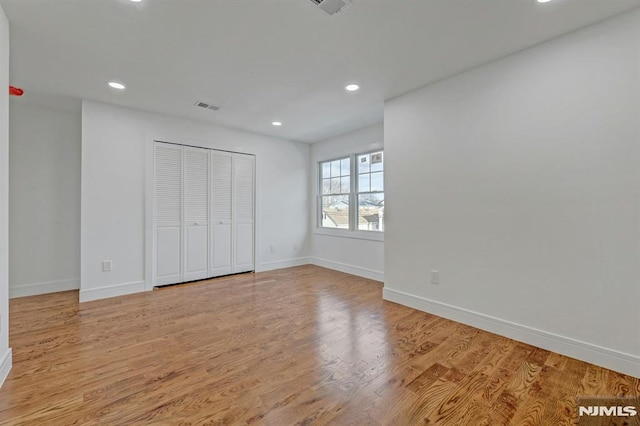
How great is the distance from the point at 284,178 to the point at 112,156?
276 cm

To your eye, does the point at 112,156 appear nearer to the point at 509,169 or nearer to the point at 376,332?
the point at 376,332

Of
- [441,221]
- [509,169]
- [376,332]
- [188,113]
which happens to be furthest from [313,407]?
A: [188,113]

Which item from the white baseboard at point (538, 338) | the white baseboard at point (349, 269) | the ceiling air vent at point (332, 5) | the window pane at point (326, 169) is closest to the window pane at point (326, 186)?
the window pane at point (326, 169)

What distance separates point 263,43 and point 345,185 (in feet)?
10.4

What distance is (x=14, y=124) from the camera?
3.72 m

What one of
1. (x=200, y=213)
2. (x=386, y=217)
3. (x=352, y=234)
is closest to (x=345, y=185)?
(x=352, y=234)

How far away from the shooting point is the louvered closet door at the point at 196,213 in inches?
173

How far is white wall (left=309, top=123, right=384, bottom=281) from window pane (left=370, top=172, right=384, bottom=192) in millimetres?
448

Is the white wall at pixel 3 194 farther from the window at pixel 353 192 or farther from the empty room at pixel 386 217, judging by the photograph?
the window at pixel 353 192

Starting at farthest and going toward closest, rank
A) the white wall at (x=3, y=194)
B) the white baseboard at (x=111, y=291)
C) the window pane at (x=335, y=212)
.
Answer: the window pane at (x=335, y=212), the white baseboard at (x=111, y=291), the white wall at (x=3, y=194)

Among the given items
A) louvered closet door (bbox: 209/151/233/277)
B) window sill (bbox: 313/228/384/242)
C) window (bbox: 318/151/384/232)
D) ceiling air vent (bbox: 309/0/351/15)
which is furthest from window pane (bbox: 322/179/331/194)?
ceiling air vent (bbox: 309/0/351/15)

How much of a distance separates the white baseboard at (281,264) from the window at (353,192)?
0.86m

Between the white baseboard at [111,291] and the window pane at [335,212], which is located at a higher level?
the window pane at [335,212]

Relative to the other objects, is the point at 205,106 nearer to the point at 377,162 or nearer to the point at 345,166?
the point at 345,166
